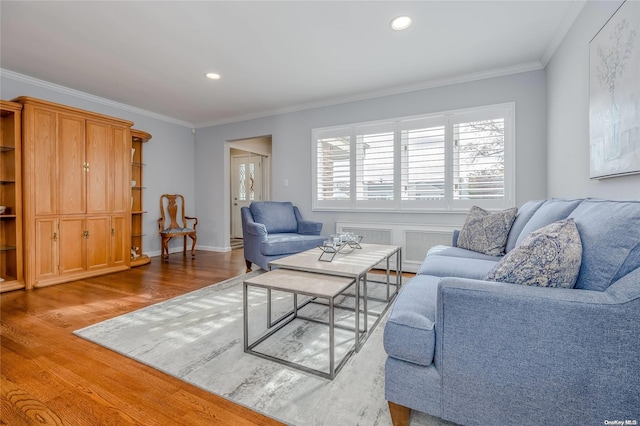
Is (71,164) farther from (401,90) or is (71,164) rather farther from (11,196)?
(401,90)

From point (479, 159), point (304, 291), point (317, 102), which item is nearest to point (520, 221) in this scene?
point (479, 159)

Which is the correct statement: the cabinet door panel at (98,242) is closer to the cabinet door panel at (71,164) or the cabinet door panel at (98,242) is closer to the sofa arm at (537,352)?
the cabinet door panel at (71,164)

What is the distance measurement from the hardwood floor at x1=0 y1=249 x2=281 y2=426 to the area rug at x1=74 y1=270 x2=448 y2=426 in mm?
75

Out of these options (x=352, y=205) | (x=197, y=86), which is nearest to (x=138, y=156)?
(x=197, y=86)

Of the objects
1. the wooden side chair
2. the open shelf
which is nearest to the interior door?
the wooden side chair

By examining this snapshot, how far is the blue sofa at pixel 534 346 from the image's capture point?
0.90 metres

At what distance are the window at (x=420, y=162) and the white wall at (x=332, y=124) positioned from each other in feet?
0.38

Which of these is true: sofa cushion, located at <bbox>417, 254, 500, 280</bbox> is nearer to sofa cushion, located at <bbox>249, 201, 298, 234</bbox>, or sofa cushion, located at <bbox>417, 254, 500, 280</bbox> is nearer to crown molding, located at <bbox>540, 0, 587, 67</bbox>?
crown molding, located at <bbox>540, 0, 587, 67</bbox>

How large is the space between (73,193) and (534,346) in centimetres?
456

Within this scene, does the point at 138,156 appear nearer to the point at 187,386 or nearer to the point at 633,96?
the point at 187,386

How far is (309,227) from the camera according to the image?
418 cm

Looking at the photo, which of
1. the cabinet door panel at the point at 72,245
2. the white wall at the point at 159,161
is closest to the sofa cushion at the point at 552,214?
the cabinet door panel at the point at 72,245

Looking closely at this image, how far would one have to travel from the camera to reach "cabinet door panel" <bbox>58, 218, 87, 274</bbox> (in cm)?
340

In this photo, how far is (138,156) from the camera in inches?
183
